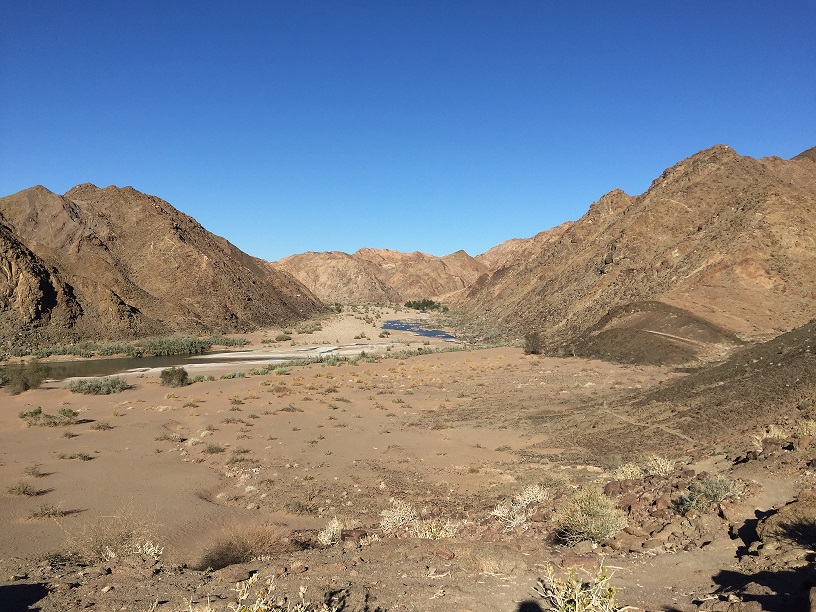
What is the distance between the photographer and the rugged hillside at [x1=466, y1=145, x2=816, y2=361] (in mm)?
28594

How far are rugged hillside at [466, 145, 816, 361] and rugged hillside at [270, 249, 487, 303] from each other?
8469cm

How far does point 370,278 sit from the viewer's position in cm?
14700

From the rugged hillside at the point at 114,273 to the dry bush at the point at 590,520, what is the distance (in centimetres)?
4461

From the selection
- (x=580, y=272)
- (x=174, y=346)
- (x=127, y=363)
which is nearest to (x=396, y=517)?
(x=127, y=363)

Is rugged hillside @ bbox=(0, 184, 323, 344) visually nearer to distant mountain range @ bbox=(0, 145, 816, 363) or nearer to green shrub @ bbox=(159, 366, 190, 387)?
distant mountain range @ bbox=(0, 145, 816, 363)

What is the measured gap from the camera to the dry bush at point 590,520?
22.0 feet

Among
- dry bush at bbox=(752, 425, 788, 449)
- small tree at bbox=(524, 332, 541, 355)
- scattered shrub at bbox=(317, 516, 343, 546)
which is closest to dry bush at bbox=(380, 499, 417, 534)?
scattered shrub at bbox=(317, 516, 343, 546)

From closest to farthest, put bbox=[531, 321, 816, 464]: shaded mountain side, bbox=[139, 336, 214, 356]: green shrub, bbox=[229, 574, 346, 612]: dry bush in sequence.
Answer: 1. bbox=[229, 574, 346, 612]: dry bush
2. bbox=[531, 321, 816, 464]: shaded mountain side
3. bbox=[139, 336, 214, 356]: green shrub

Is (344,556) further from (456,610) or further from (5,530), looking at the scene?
(5,530)

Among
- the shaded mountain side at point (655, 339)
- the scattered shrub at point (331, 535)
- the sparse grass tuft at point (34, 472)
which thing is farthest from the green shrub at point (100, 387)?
the shaded mountain side at point (655, 339)

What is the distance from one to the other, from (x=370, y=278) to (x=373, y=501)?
13782cm

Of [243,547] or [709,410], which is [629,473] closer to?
[709,410]

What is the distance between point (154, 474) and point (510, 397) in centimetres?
1381

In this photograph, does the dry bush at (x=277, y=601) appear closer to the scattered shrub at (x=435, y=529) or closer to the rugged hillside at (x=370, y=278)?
the scattered shrub at (x=435, y=529)
